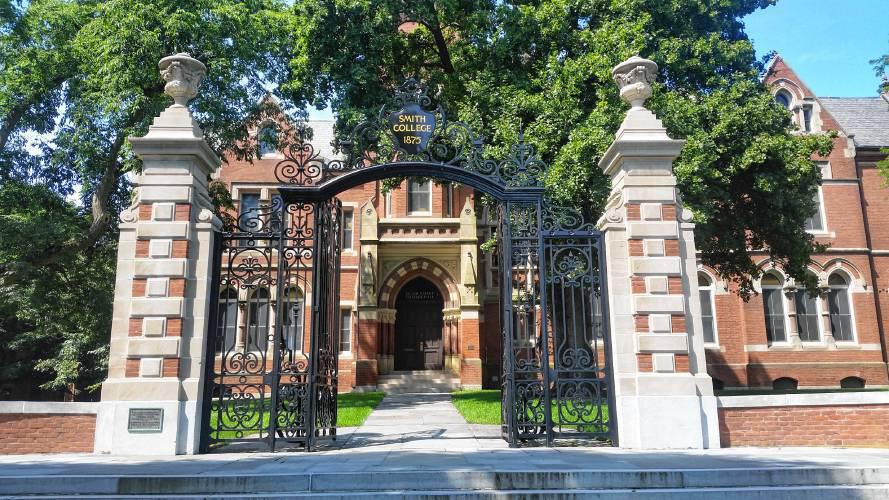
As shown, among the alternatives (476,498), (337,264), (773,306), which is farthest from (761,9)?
(476,498)

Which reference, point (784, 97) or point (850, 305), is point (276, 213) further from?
point (784, 97)

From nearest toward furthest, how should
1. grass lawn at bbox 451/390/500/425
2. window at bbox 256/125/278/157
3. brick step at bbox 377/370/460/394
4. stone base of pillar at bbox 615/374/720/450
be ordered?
stone base of pillar at bbox 615/374/720/450
grass lawn at bbox 451/390/500/425
window at bbox 256/125/278/157
brick step at bbox 377/370/460/394

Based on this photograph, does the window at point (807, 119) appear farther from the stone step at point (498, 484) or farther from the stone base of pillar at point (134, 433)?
the stone base of pillar at point (134, 433)

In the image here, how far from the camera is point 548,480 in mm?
6051

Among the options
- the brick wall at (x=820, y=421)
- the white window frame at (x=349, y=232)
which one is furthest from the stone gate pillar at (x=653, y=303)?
the white window frame at (x=349, y=232)

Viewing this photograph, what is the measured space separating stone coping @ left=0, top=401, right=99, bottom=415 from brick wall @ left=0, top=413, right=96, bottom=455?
0.05 m

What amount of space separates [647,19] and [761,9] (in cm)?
488

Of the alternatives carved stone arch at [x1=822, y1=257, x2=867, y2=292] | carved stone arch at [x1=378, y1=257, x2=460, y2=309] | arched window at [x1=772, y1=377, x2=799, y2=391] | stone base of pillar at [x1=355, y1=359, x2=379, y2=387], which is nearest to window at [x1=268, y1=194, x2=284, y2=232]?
stone base of pillar at [x1=355, y1=359, x2=379, y2=387]

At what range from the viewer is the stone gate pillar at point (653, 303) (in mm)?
8367

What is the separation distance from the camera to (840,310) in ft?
80.0

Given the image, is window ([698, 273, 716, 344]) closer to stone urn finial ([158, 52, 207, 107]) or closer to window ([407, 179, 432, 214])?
window ([407, 179, 432, 214])

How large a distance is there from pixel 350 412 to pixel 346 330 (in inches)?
385

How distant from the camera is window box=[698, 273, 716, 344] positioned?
2428 centimetres

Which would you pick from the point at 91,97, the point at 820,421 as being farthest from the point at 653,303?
the point at 91,97
